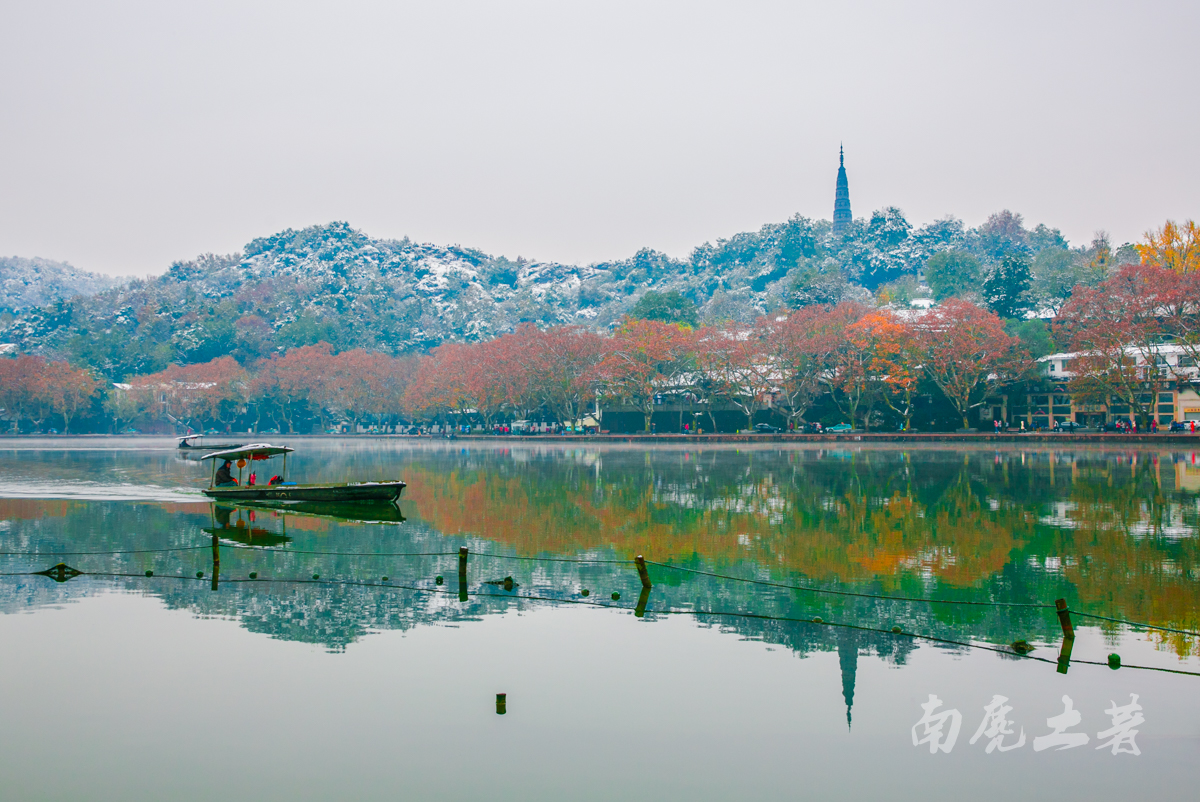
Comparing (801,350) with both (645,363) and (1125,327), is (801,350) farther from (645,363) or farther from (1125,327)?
(1125,327)

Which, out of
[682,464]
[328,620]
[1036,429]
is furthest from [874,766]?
[1036,429]

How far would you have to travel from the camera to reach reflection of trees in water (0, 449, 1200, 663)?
1506cm

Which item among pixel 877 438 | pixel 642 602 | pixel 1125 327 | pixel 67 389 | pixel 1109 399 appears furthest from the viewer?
pixel 67 389

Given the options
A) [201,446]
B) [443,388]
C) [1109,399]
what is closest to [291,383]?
[443,388]

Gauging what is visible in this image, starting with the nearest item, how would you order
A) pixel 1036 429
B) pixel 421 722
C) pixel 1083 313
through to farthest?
pixel 421 722, pixel 1083 313, pixel 1036 429

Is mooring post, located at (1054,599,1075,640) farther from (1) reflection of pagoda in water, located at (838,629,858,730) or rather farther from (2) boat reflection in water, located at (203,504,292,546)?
(2) boat reflection in water, located at (203,504,292,546)

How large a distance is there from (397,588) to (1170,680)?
466 inches

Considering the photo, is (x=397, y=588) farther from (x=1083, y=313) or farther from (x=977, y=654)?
(x=1083, y=313)

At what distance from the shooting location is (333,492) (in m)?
30.8

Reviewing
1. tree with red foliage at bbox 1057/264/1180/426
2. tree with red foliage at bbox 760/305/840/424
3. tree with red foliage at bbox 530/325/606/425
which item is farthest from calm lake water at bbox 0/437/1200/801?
tree with red foliage at bbox 530/325/606/425

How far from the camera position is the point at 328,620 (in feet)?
48.9

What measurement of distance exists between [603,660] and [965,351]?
64493 mm

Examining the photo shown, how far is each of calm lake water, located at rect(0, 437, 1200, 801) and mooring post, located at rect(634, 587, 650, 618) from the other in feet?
0.62

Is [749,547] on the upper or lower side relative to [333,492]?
lower
